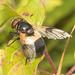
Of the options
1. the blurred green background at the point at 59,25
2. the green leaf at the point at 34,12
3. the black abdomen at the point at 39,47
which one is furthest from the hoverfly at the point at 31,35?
the blurred green background at the point at 59,25

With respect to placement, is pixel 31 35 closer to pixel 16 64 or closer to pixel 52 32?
pixel 52 32

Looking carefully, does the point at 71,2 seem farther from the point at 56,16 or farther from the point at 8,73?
the point at 8,73

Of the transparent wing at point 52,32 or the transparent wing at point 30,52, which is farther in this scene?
the transparent wing at point 52,32

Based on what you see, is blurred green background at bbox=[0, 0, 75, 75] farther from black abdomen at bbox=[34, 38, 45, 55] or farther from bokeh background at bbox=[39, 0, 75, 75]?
black abdomen at bbox=[34, 38, 45, 55]

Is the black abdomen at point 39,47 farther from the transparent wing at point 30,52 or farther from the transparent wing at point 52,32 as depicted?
the transparent wing at point 52,32

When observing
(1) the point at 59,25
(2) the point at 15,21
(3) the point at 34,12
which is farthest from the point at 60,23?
(2) the point at 15,21
